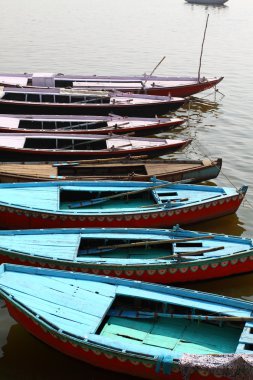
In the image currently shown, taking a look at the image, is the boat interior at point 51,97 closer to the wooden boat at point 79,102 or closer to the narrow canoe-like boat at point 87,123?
the wooden boat at point 79,102

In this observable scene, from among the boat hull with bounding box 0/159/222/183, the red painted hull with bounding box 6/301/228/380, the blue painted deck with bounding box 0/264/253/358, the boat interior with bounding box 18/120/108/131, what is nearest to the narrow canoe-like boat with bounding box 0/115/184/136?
the boat interior with bounding box 18/120/108/131

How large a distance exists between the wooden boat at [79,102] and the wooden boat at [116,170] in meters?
6.07

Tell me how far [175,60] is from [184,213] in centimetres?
3088

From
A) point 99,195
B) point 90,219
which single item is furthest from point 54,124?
point 90,219

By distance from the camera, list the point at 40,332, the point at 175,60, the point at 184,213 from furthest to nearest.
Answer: the point at 175,60 < the point at 184,213 < the point at 40,332

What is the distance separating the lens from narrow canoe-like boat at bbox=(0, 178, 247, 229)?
14.7 metres

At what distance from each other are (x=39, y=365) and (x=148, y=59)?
117 ft

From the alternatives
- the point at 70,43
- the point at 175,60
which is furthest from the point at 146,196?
the point at 70,43

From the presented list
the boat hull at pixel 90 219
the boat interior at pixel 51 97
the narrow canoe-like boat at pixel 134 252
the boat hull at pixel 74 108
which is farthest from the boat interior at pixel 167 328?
the boat interior at pixel 51 97

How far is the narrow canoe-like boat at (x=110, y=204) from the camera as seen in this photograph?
1474 cm

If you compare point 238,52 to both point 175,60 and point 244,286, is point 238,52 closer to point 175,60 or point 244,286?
point 175,60

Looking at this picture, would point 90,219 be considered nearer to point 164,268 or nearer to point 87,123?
point 164,268

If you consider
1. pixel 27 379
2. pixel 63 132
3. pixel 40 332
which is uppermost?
pixel 63 132

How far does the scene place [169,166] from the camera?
18.0m
